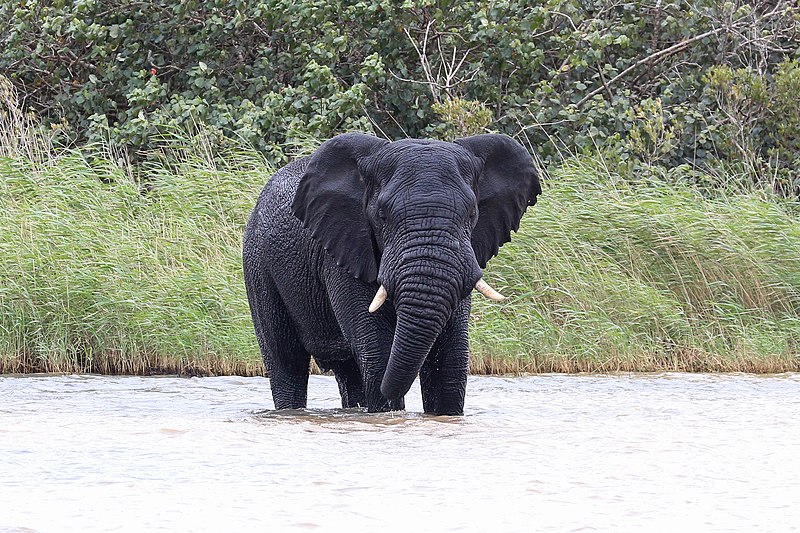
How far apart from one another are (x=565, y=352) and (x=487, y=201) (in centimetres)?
392

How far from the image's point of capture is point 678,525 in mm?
3678

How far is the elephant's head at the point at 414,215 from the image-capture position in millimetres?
5488

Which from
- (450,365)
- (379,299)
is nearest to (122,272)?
(450,365)

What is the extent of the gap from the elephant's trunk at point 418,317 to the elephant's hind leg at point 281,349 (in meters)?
1.70

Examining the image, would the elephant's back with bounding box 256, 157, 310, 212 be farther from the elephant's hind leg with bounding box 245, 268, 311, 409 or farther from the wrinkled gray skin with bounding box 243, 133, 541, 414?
the elephant's hind leg with bounding box 245, 268, 311, 409

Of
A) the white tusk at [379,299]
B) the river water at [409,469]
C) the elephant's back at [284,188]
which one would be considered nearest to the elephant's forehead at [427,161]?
the white tusk at [379,299]

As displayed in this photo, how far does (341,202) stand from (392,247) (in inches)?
21.0

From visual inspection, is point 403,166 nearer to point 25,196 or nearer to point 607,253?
point 607,253

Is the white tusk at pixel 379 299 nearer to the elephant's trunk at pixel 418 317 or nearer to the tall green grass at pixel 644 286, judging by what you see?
the elephant's trunk at pixel 418 317

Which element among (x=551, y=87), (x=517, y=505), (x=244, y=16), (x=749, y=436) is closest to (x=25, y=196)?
(x=244, y=16)

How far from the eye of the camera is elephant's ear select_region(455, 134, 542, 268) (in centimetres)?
621

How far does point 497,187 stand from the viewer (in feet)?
20.5

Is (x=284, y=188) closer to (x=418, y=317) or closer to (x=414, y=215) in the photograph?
(x=414, y=215)

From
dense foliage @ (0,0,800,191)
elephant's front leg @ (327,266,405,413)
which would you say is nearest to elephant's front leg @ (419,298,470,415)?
elephant's front leg @ (327,266,405,413)
